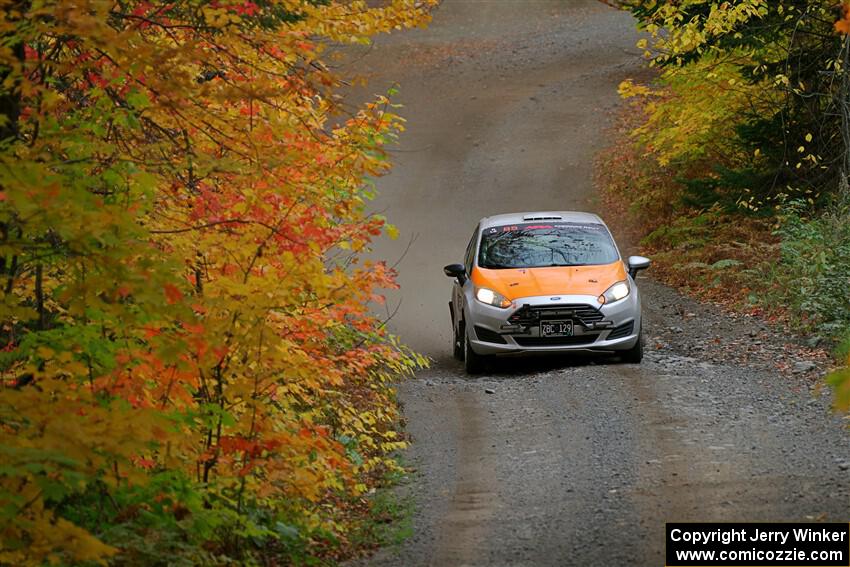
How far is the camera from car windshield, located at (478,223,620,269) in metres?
14.5

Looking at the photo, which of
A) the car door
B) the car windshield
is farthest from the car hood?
the car door

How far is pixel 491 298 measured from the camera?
543 inches

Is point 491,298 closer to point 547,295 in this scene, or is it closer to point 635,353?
point 547,295

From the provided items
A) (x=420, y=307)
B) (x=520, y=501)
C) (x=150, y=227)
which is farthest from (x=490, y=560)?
(x=420, y=307)

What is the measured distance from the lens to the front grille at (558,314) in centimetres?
1334

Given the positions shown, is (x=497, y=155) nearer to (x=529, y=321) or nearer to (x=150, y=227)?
(x=529, y=321)

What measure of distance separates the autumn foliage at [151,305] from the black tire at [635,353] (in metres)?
5.26

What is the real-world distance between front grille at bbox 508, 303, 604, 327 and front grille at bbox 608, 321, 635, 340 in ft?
0.83

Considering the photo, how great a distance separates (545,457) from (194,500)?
4141 mm

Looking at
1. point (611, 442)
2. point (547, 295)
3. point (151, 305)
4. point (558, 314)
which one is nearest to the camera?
point (151, 305)

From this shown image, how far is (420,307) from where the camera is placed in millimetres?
21375

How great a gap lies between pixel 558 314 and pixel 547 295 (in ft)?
0.92

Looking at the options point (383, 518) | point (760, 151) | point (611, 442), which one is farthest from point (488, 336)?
point (760, 151)

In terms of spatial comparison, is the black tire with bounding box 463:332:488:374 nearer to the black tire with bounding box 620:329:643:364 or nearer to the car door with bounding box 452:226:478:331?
the car door with bounding box 452:226:478:331
